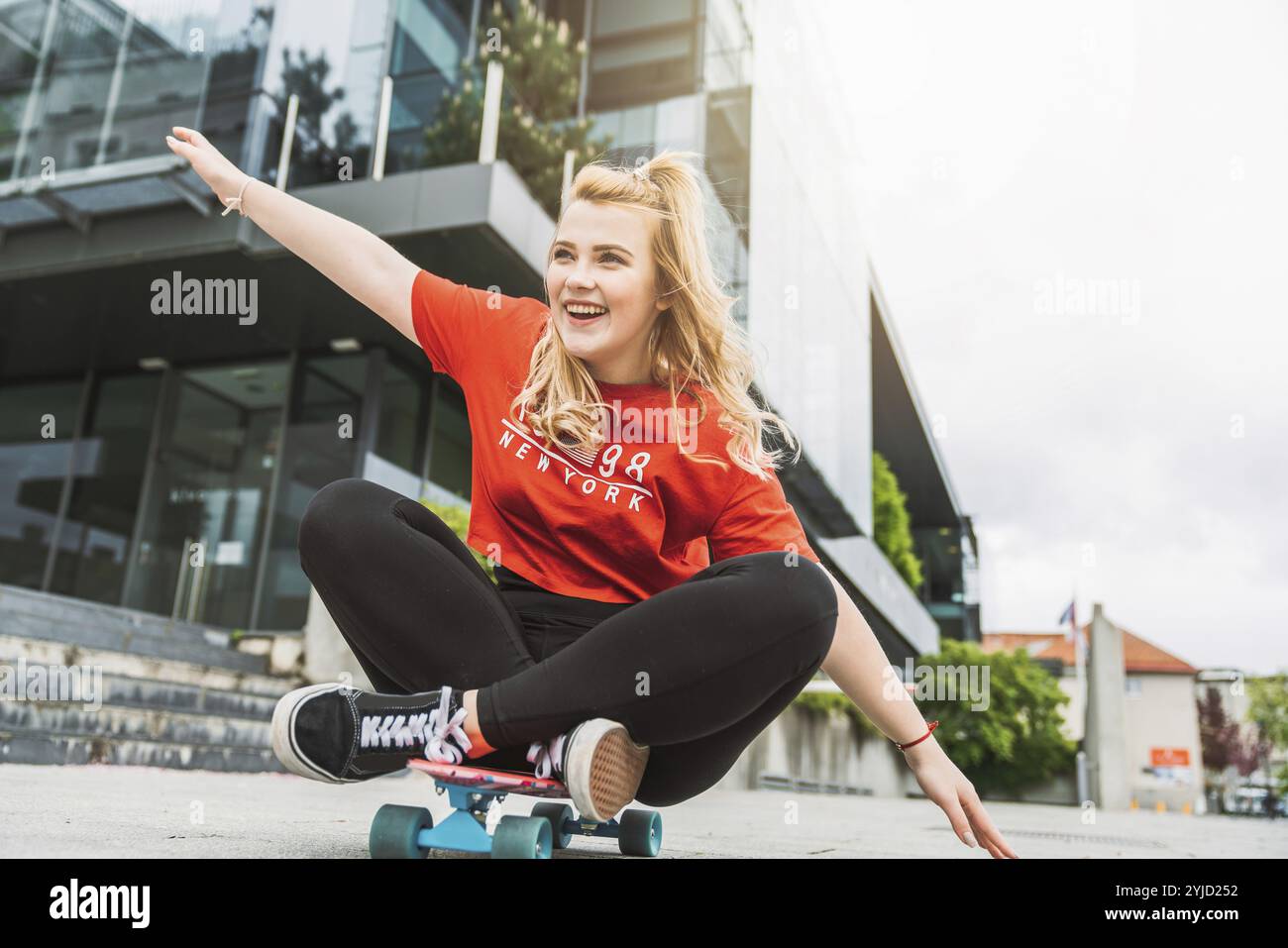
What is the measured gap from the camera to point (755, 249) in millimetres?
12352

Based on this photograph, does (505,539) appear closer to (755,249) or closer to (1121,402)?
(755,249)

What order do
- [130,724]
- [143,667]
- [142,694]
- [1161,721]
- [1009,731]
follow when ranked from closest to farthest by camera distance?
[130,724] → [142,694] → [143,667] → [1009,731] → [1161,721]

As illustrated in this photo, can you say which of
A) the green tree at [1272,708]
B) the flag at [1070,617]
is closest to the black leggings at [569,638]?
the flag at [1070,617]

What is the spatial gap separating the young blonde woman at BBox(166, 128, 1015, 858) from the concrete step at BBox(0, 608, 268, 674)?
14.7 ft

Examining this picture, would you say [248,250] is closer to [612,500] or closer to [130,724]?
[130,724]

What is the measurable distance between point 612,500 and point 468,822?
0.61 metres

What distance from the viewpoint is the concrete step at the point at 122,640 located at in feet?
18.2

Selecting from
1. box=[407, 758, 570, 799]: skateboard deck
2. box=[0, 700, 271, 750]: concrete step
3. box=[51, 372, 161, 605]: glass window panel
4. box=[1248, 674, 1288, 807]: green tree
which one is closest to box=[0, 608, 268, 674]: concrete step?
box=[0, 700, 271, 750]: concrete step

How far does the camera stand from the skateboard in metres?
1.40

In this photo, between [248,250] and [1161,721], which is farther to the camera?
[1161,721]

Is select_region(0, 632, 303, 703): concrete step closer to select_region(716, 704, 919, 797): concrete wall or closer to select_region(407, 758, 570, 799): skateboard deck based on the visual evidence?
select_region(716, 704, 919, 797): concrete wall

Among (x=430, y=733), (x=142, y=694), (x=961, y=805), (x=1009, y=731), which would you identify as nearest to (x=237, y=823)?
(x=430, y=733)

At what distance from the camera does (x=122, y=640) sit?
6191mm

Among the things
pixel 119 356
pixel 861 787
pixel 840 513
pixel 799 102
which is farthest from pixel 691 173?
pixel 861 787
